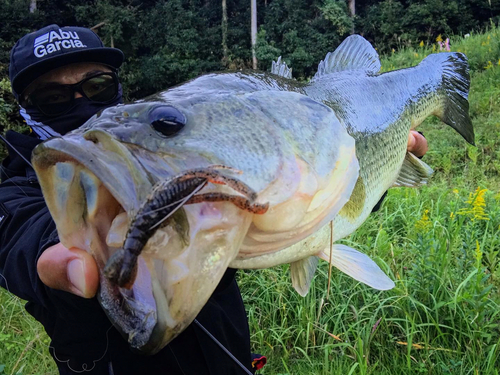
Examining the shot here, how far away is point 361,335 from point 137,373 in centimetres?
155

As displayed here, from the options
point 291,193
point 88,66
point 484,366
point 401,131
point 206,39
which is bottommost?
point 206,39

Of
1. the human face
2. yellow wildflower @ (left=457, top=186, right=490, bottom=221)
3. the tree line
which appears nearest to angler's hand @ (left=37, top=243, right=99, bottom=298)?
the human face

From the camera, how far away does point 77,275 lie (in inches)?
31.9

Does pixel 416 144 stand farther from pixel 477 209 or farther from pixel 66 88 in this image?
pixel 66 88

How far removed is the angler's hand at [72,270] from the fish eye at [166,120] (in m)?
0.29

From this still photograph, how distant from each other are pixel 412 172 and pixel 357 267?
2.78 feet

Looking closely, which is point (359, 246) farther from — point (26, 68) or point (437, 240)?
point (26, 68)

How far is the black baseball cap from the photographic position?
1815 mm

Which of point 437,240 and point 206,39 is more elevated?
point 437,240

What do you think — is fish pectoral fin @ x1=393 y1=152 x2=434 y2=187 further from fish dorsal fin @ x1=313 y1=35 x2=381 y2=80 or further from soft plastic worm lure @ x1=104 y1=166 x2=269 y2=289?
soft plastic worm lure @ x1=104 y1=166 x2=269 y2=289

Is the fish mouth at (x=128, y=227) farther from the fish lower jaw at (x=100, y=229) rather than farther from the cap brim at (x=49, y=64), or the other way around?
the cap brim at (x=49, y=64)

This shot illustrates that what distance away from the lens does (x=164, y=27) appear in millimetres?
Result: 23484

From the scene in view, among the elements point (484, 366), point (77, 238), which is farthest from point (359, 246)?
point (77, 238)

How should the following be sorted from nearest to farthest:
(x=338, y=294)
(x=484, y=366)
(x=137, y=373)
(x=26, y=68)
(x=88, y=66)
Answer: (x=137, y=373), (x=26, y=68), (x=88, y=66), (x=484, y=366), (x=338, y=294)
